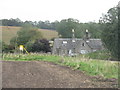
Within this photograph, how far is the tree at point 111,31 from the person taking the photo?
228 inches

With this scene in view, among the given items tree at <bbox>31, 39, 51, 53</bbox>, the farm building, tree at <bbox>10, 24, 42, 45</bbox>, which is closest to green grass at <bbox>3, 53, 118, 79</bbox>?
tree at <bbox>31, 39, 51, 53</bbox>

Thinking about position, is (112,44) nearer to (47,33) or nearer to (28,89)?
(28,89)

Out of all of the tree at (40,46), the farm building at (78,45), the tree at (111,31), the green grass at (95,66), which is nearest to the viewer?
the tree at (111,31)

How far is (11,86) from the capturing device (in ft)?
15.2

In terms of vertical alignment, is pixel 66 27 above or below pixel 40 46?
above

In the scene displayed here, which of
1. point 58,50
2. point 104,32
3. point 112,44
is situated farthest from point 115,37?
point 58,50

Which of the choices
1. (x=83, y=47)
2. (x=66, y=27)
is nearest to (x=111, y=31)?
(x=83, y=47)

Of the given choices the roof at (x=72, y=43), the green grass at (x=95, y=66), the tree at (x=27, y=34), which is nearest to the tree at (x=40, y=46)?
the roof at (x=72, y=43)

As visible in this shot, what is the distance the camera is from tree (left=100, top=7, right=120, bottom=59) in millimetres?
5804

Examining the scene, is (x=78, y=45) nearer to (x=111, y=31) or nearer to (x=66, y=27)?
(x=66, y=27)

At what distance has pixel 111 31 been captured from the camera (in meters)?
6.04

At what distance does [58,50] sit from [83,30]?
1628 centimetres

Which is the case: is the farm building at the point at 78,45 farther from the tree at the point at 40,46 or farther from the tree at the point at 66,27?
the tree at the point at 66,27

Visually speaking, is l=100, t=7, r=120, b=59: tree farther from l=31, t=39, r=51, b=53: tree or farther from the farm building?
the farm building
